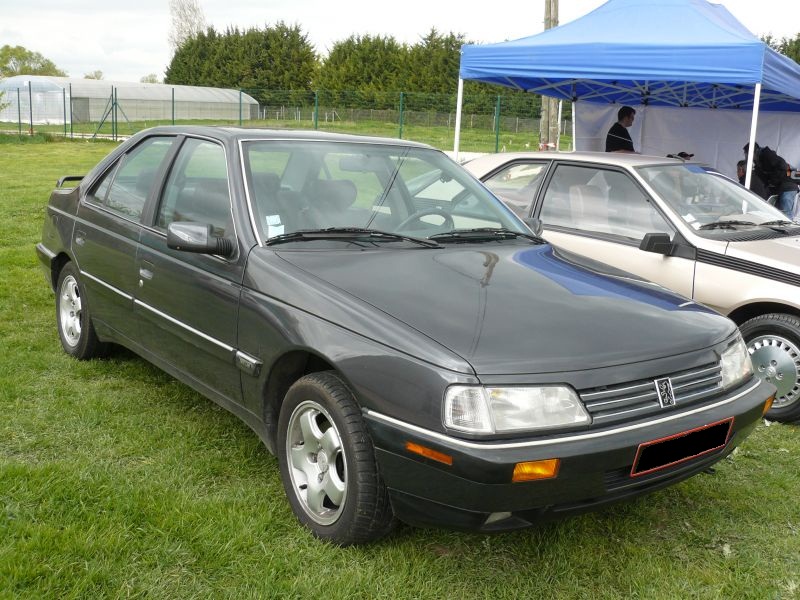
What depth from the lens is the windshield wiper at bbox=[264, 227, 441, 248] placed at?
3.20m

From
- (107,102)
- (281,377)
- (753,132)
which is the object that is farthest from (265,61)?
(281,377)

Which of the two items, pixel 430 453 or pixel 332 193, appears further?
pixel 332 193

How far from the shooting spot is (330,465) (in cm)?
274

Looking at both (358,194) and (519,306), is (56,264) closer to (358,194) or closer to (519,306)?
(358,194)

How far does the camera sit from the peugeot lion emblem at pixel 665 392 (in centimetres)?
256

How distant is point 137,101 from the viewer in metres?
35.2

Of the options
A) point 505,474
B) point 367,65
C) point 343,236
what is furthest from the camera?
point 367,65

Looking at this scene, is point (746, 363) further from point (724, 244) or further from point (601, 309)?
point (724, 244)

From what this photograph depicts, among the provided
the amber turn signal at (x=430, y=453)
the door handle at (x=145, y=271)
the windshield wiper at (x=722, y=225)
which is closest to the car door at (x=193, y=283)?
the door handle at (x=145, y=271)

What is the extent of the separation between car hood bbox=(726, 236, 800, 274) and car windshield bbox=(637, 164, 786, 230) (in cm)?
29

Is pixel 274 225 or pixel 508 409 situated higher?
pixel 274 225

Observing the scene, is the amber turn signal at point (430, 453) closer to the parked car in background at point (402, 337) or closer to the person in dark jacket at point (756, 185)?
the parked car in background at point (402, 337)

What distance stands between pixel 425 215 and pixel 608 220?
7.27 ft

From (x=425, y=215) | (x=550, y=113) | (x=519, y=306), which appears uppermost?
(x=550, y=113)
